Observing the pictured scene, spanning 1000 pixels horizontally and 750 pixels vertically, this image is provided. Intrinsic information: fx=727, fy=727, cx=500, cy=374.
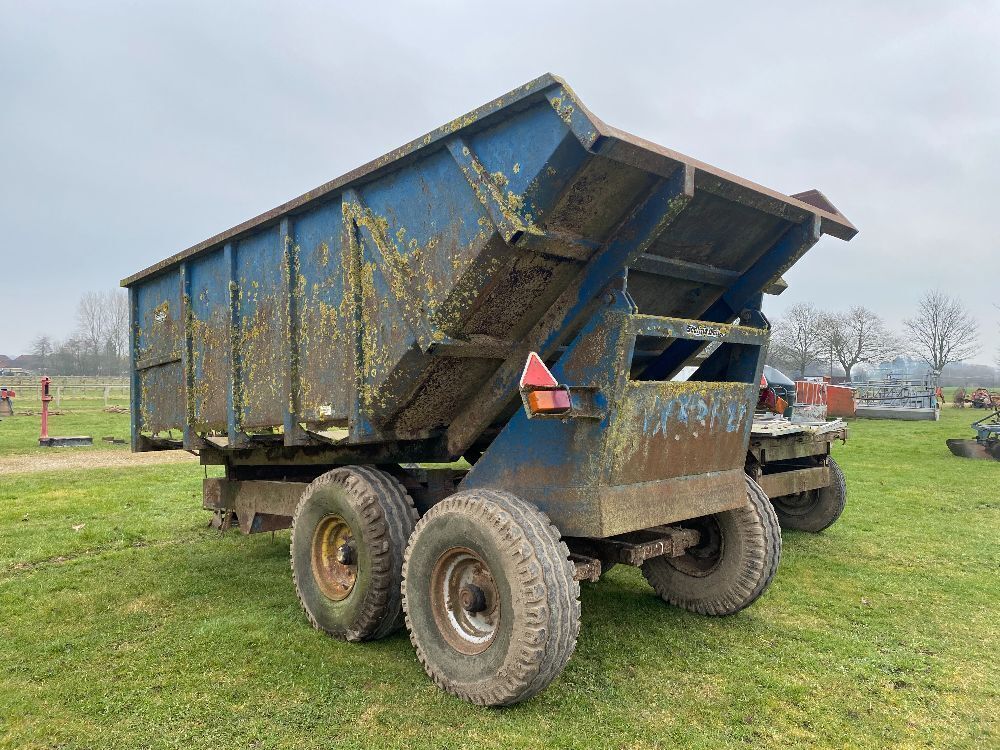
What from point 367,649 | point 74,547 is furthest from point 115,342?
point 367,649

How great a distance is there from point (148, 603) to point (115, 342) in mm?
62856

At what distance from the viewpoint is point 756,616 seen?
188 inches

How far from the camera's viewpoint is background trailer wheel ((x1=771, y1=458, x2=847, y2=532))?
7371mm

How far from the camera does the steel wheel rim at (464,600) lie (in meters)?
3.57

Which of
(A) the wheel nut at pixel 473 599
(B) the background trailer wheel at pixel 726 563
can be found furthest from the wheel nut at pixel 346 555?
(B) the background trailer wheel at pixel 726 563

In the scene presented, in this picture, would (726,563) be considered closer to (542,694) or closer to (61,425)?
(542,694)

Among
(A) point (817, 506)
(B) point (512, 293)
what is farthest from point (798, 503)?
(B) point (512, 293)

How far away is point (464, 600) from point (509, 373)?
4.02 feet

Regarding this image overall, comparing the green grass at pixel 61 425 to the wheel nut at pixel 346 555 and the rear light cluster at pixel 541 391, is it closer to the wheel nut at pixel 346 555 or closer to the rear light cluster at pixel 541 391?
the wheel nut at pixel 346 555

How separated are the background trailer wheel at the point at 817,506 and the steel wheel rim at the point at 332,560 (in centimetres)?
479

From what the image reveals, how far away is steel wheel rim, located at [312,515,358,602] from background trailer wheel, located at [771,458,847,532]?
4.79 metres

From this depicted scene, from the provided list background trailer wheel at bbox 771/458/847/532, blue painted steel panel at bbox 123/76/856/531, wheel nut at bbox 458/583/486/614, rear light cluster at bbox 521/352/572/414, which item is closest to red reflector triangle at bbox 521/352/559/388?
rear light cluster at bbox 521/352/572/414

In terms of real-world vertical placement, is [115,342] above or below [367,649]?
above

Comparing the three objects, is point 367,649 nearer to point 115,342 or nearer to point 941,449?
point 941,449
